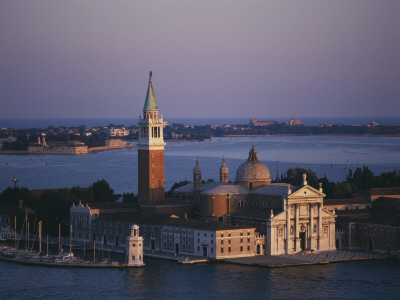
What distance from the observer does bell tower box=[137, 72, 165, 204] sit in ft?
158

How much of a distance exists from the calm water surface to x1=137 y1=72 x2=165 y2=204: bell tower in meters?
6.83

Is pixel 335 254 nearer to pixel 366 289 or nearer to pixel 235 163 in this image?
pixel 366 289

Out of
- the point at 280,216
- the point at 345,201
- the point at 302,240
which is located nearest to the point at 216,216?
the point at 280,216

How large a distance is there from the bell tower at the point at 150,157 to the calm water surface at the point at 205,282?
6826mm

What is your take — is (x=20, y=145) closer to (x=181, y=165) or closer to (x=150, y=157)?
(x=181, y=165)

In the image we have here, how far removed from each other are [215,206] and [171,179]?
1608 inches

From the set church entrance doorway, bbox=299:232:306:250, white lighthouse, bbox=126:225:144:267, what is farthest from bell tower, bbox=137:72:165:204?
church entrance doorway, bbox=299:232:306:250

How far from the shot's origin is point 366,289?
120 ft

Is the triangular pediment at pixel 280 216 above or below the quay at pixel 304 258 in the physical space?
above

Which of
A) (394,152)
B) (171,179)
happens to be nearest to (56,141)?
(394,152)

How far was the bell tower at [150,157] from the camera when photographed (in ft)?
158

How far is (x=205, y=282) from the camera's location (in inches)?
1476

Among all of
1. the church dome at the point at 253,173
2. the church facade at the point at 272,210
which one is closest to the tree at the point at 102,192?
the church facade at the point at 272,210

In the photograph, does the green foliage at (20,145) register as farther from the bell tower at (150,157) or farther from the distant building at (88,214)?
the bell tower at (150,157)
